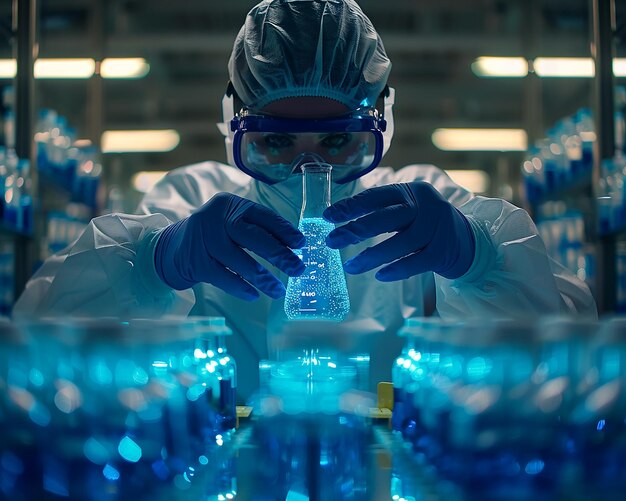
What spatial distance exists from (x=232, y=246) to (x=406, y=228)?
37 cm

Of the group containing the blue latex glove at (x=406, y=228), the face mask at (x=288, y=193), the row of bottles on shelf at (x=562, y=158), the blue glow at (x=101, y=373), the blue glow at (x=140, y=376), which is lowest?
the blue glow at (x=140, y=376)

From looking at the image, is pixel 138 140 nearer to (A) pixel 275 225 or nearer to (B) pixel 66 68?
(B) pixel 66 68

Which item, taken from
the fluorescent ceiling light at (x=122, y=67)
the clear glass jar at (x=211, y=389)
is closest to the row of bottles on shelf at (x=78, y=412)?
the clear glass jar at (x=211, y=389)

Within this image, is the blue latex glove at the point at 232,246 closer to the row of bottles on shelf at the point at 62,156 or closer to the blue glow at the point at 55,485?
the blue glow at the point at 55,485

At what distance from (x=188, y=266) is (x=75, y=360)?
2.66ft

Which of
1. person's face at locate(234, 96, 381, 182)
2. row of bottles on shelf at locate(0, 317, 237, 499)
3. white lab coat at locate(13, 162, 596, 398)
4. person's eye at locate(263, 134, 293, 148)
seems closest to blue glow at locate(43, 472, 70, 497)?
row of bottles on shelf at locate(0, 317, 237, 499)

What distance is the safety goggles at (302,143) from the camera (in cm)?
161

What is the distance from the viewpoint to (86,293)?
5.46ft

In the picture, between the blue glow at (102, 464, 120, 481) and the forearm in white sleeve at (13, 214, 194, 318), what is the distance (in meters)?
0.95

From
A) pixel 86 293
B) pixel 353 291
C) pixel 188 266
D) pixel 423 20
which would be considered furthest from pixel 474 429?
pixel 423 20

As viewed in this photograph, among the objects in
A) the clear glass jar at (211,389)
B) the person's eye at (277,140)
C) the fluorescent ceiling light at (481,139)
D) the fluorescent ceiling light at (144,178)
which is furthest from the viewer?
the fluorescent ceiling light at (144,178)

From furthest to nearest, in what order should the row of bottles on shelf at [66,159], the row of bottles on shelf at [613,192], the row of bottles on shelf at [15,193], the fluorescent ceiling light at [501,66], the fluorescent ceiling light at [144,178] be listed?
the fluorescent ceiling light at [144,178] < the fluorescent ceiling light at [501,66] < the row of bottles on shelf at [66,159] < the row of bottles on shelf at [613,192] < the row of bottles on shelf at [15,193]

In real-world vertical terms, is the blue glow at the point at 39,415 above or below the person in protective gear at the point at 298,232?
below

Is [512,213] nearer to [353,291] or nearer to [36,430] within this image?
[353,291]
